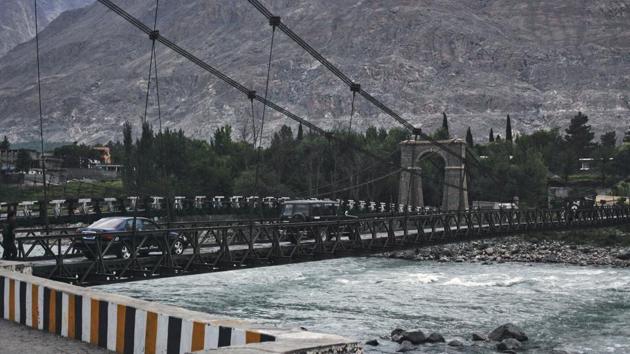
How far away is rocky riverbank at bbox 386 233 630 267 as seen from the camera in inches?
2857

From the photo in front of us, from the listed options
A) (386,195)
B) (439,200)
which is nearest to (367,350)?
(439,200)

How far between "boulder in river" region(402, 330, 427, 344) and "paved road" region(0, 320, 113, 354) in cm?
1948

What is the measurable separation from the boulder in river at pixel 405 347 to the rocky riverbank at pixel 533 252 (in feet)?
141

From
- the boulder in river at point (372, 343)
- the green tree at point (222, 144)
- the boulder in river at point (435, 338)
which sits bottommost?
the boulder in river at point (372, 343)

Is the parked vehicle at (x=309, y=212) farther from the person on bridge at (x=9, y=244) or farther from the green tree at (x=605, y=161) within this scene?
the green tree at (x=605, y=161)

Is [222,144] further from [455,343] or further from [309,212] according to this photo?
[455,343]

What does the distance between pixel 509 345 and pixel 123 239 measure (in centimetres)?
1356

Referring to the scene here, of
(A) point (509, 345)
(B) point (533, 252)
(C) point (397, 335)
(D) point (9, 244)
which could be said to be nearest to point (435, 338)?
(C) point (397, 335)

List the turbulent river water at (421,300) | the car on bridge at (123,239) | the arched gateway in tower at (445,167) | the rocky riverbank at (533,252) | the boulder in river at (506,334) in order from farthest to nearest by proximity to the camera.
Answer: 1. the arched gateway in tower at (445,167)
2. the rocky riverbank at (533,252)
3. the turbulent river water at (421,300)
4. the boulder in river at (506,334)
5. the car on bridge at (123,239)

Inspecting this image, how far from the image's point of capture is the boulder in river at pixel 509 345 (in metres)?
29.2

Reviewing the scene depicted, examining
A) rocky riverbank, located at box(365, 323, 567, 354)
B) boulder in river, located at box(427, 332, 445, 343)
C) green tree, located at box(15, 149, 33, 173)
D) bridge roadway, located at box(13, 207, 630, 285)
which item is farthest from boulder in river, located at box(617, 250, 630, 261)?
green tree, located at box(15, 149, 33, 173)

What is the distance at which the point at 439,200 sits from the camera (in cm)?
10619

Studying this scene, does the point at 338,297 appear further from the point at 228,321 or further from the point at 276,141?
the point at 276,141

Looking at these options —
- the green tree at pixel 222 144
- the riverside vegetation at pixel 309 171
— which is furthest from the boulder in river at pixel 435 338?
the green tree at pixel 222 144
